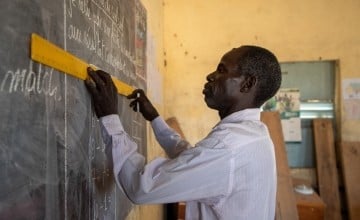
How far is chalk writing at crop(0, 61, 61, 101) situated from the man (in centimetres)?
23

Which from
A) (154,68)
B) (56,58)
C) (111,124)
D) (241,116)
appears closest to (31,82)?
(56,58)

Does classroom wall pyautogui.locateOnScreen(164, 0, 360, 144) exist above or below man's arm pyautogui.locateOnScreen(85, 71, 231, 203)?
above

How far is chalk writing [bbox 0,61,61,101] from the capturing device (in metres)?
0.71

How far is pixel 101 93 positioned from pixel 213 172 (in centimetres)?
45

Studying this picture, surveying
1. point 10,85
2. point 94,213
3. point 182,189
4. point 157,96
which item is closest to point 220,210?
point 182,189

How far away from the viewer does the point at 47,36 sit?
2.85 ft

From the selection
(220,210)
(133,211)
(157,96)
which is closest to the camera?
(220,210)

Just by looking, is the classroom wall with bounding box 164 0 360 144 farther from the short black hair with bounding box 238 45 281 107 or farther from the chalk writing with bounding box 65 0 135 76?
the short black hair with bounding box 238 45 281 107

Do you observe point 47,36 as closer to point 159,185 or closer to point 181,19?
point 159,185

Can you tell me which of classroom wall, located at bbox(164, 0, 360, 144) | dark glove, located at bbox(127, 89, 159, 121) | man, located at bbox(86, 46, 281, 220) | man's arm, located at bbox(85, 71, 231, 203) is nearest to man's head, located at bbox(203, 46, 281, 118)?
man, located at bbox(86, 46, 281, 220)

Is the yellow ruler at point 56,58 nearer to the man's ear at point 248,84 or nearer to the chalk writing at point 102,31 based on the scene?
the chalk writing at point 102,31

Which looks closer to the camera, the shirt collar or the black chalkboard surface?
the black chalkboard surface

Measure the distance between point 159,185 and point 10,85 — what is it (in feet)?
1.50

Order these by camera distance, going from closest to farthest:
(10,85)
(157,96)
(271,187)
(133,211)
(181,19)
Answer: (10,85), (271,187), (133,211), (157,96), (181,19)
